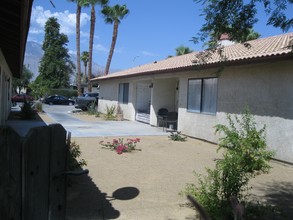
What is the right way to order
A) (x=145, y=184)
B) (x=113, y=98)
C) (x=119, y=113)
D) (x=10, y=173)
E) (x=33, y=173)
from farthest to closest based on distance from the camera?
(x=113, y=98), (x=119, y=113), (x=145, y=184), (x=33, y=173), (x=10, y=173)

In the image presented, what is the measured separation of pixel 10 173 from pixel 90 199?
3.69 metres

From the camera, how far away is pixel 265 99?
10.3m

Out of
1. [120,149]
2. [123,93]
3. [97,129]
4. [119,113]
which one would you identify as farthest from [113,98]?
[120,149]

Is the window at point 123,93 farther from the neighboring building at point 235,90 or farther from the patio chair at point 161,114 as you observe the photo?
the patio chair at point 161,114

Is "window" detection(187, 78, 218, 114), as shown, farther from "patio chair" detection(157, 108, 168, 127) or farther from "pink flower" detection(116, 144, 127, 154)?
"pink flower" detection(116, 144, 127, 154)

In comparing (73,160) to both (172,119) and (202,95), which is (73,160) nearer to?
(202,95)

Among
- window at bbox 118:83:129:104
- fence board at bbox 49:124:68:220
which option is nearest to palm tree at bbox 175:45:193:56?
window at bbox 118:83:129:104

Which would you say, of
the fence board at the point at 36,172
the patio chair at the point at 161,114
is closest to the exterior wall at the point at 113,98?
the patio chair at the point at 161,114

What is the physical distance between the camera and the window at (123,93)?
23250 mm

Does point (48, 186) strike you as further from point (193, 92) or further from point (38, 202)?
point (193, 92)

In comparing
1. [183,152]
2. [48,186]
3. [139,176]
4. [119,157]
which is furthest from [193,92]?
[48,186]

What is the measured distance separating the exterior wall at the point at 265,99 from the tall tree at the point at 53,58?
49.9 metres

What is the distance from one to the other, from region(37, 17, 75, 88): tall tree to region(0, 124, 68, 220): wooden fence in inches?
2298

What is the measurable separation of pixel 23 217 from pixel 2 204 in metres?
0.19
